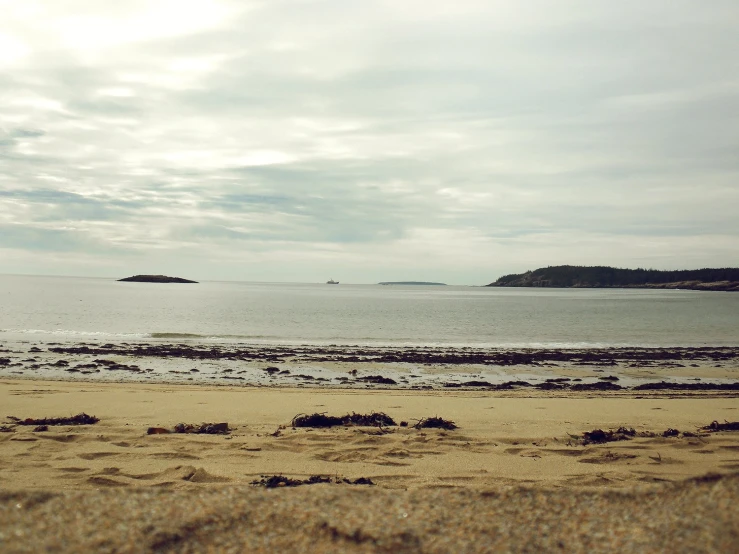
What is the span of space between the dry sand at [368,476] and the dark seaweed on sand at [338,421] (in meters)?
0.43

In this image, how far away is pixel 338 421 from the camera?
891 centimetres

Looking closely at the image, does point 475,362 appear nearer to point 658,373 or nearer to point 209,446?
point 658,373

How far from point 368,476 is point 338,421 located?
3.18 metres

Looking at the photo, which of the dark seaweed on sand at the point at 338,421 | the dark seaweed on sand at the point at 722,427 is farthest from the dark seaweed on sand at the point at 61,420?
the dark seaweed on sand at the point at 722,427

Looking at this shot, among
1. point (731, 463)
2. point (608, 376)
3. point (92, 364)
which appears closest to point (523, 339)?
point (608, 376)

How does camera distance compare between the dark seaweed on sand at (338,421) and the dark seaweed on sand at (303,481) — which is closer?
the dark seaweed on sand at (303,481)

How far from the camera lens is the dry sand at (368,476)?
9.09ft

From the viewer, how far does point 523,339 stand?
3788 centimetres

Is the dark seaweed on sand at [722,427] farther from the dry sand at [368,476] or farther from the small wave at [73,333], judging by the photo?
the small wave at [73,333]

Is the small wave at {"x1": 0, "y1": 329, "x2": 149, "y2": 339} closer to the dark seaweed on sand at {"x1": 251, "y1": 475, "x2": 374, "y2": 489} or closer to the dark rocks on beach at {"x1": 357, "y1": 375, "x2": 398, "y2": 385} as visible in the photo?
the dark rocks on beach at {"x1": 357, "y1": 375, "x2": 398, "y2": 385}

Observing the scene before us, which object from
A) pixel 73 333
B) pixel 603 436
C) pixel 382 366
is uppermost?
pixel 603 436

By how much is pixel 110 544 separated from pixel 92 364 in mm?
21159

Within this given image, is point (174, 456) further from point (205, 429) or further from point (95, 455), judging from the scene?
point (205, 429)

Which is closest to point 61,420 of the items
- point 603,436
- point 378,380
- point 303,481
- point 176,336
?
point 303,481
